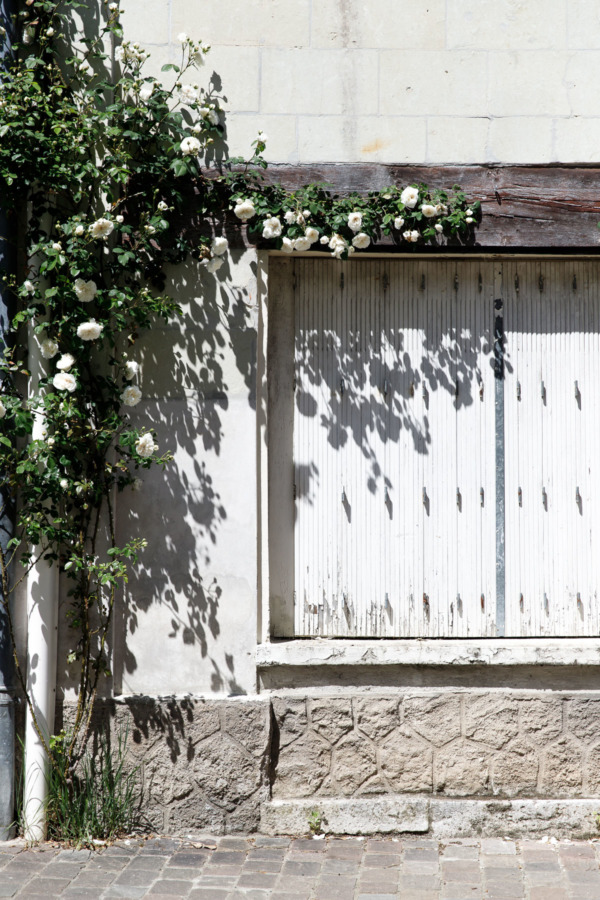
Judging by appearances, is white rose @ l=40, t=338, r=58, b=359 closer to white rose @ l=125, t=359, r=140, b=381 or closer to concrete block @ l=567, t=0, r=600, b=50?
white rose @ l=125, t=359, r=140, b=381

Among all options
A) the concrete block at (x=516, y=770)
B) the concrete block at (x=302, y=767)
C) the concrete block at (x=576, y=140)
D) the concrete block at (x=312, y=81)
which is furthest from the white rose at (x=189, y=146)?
the concrete block at (x=516, y=770)

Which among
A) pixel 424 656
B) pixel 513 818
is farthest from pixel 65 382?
pixel 513 818

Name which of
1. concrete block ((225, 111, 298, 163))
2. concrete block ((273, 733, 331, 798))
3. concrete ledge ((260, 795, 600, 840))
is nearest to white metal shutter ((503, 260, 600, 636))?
concrete ledge ((260, 795, 600, 840))

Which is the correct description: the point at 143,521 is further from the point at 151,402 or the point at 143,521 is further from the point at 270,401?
the point at 270,401

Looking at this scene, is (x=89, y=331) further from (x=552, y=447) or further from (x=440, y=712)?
(x=440, y=712)

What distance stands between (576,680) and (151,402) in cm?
254

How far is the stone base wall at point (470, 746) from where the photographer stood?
4203 mm

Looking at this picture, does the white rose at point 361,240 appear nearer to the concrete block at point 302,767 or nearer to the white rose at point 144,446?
the white rose at point 144,446

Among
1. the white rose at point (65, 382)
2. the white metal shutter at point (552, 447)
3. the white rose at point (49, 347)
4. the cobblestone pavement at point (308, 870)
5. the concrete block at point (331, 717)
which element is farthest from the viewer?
the white metal shutter at point (552, 447)

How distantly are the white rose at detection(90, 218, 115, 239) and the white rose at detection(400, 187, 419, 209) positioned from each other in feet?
4.63

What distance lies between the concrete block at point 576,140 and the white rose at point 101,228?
7.37 ft

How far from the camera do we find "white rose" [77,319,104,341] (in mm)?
3914

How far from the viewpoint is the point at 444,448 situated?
14.5 feet

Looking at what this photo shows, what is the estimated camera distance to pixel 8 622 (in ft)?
13.4
